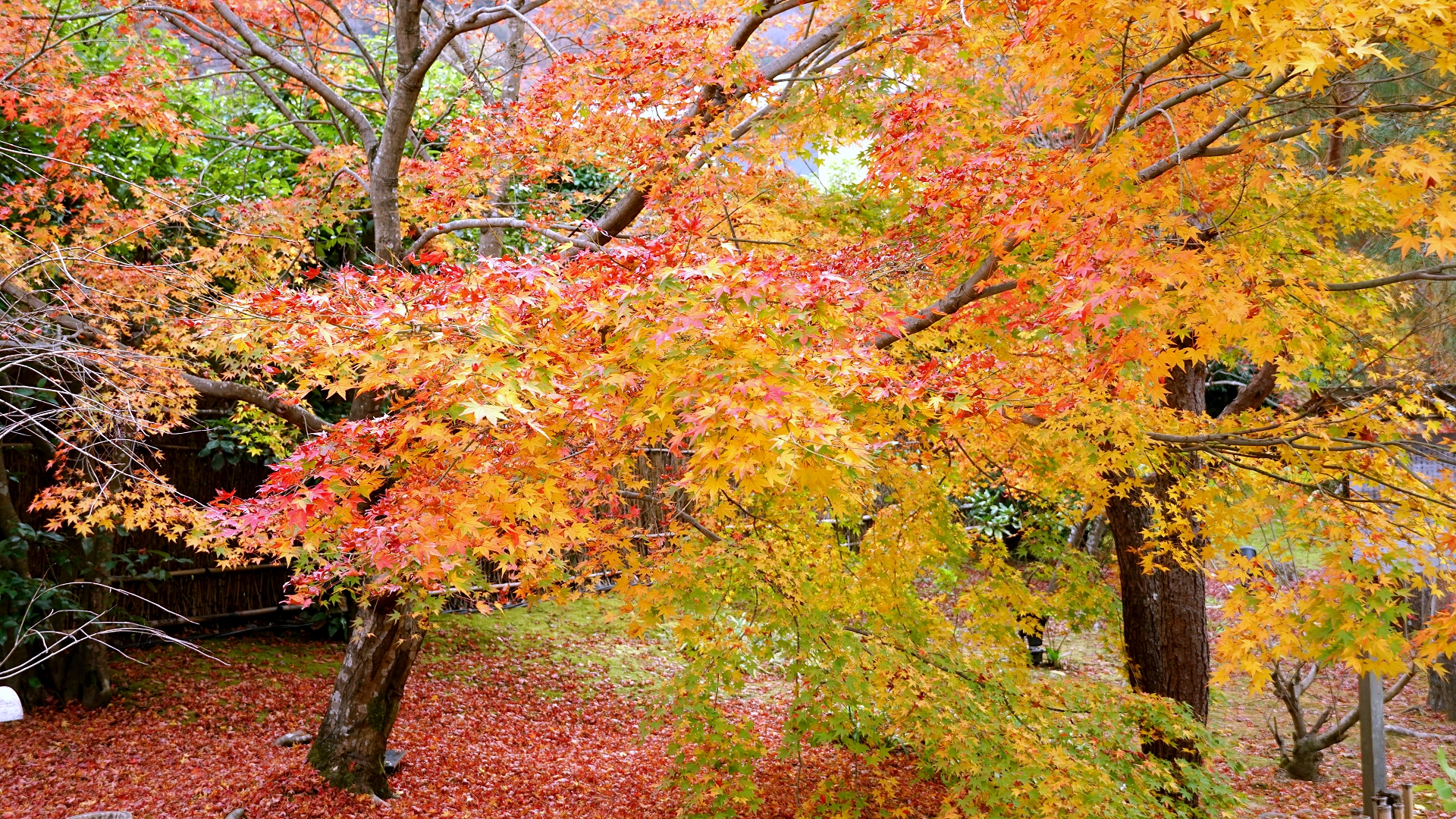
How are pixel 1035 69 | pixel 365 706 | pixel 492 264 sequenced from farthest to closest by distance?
pixel 365 706 < pixel 1035 69 < pixel 492 264

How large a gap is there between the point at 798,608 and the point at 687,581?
76 centimetres

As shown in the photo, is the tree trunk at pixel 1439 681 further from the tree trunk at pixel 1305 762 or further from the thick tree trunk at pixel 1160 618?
the thick tree trunk at pixel 1160 618

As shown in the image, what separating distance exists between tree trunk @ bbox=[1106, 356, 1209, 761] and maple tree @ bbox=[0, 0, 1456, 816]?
3cm

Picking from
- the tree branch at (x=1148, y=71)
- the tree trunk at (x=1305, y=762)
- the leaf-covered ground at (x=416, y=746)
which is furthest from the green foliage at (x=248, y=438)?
the tree trunk at (x=1305, y=762)

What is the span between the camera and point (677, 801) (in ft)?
23.2

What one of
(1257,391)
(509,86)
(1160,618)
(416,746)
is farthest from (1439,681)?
(509,86)

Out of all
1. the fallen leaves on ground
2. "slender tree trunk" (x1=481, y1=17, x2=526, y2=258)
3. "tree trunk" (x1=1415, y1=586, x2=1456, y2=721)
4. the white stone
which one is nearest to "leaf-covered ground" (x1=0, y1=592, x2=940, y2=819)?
the fallen leaves on ground

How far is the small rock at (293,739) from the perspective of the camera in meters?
6.87

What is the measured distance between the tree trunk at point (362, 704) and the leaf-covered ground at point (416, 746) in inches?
5.8

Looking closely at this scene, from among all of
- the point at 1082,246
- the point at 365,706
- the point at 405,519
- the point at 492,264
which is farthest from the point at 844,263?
the point at 365,706

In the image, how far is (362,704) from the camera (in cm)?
627

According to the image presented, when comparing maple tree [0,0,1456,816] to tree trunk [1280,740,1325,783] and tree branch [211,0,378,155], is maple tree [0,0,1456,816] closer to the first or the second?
tree branch [211,0,378,155]

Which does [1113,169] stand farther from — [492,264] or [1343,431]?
[492,264]

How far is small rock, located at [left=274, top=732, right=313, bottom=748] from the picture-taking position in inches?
270
